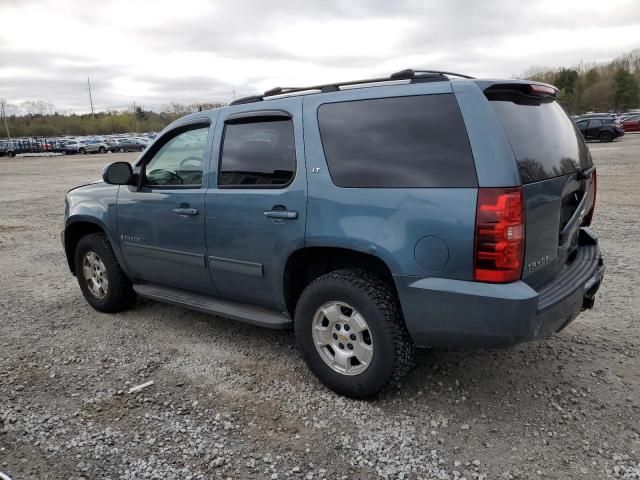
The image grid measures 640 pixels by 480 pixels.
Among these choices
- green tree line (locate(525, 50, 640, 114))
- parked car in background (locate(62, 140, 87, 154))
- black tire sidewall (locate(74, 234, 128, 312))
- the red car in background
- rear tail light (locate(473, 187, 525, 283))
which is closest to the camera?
rear tail light (locate(473, 187, 525, 283))

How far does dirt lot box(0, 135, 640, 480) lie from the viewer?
8.72ft

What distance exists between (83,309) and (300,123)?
10.4ft

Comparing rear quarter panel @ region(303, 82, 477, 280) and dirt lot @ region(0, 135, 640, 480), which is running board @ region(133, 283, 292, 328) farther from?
rear quarter panel @ region(303, 82, 477, 280)

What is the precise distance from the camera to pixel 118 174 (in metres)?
4.22

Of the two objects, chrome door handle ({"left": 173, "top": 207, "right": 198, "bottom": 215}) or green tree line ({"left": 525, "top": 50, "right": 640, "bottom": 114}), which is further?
green tree line ({"left": 525, "top": 50, "right": 640, "bottom": 114})

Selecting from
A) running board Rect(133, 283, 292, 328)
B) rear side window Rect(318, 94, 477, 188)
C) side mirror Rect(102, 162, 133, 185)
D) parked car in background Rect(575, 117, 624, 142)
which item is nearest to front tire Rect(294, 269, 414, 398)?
running board Rect(133, 283, 292, 328)

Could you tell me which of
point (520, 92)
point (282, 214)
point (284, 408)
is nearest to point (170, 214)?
point (282, 214)

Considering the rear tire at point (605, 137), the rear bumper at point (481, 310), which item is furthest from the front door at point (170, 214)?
the rear tire at point (605, 137)

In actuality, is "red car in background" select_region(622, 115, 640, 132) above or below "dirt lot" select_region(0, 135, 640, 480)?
above

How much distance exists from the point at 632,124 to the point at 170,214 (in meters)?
41.6

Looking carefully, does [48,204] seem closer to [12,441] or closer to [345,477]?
[12,441]

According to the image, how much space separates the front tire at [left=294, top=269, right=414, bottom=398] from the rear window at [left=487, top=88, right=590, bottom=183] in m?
1.05

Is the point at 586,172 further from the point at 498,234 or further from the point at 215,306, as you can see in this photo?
the point at 215,306

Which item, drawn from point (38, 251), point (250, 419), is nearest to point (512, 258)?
point (250, 419)
